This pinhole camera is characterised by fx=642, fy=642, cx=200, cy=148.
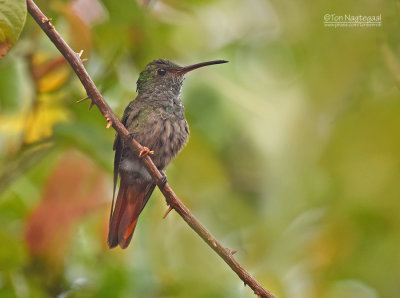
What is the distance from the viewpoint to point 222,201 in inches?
159

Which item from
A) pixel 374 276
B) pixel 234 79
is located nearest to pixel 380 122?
pixel 374 276

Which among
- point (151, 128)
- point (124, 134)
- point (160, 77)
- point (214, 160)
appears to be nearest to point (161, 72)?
point (160, 77)

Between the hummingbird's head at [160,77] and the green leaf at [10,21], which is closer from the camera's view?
the green leaf at [10,21]

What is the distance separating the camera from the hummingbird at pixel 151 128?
11.2ft

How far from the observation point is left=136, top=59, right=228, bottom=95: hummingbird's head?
3734 mm

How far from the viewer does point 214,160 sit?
3.66 meters

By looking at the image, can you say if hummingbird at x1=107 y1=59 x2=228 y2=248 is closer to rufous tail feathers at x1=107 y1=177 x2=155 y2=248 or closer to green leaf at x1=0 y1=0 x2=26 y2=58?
rufous tail feathers at x1=107 y1=177 x2=155 y2=248

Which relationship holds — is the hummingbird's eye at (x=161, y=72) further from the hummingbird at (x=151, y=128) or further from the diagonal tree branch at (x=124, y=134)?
the diagonal tree branch at (x=124, y=134)

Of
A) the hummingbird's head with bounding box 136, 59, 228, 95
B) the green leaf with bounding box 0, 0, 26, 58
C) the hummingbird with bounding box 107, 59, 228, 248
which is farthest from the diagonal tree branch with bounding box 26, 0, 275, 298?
the hummingbird's head with bounding box 136, 59, 228, 95

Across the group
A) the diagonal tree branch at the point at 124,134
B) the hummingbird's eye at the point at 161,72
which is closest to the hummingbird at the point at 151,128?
the hummingbird's eye at the point at 161,72

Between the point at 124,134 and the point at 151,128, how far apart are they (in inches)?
62.2

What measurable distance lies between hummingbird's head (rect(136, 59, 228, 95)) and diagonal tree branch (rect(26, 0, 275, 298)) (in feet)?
5.25

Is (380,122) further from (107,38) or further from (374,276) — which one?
(107,38)

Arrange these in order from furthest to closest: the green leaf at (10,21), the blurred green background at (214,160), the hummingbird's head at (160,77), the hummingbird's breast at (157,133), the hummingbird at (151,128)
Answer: the hummingbird's head at (160,77), the hummingbird's breast at (157,133), the hummingbird at (151,128), the blurred green background at (214,160), the green leaf at (10,21)
